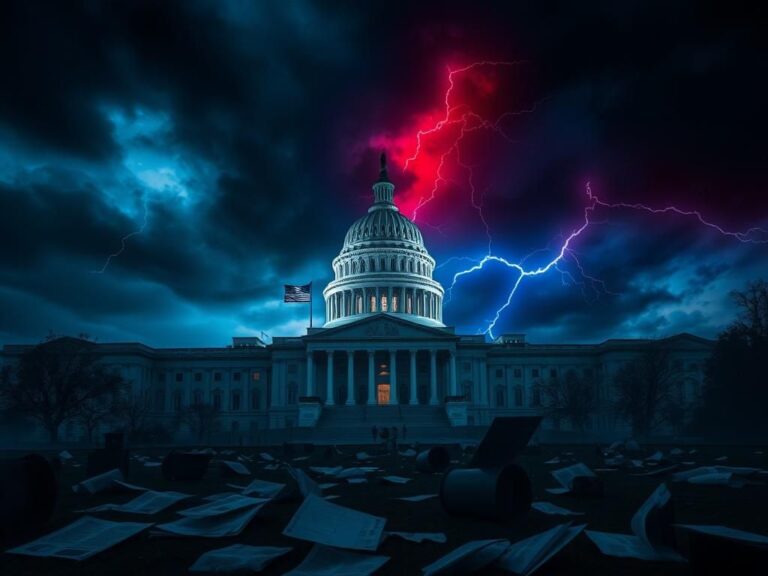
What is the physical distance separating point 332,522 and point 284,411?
86.5 metres

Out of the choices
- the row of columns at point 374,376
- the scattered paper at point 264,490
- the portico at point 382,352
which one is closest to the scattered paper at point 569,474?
the scattered paper at point 264,490

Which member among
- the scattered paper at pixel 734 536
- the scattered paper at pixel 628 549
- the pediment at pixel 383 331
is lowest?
the scattered paper at pixel 628 549

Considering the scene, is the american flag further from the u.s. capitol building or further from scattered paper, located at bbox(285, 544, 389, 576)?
scattered paper, located at bbox(285, 544, 389, 576)

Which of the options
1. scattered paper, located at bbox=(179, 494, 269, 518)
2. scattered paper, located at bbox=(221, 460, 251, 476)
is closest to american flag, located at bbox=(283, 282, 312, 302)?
scattered paper, located at bbox=(221, 460, 251, 476)

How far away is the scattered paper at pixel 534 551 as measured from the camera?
6.06 meters

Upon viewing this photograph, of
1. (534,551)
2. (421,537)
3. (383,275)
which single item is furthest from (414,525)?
(383,275)

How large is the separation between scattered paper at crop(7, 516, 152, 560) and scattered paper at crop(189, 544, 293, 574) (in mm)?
1696

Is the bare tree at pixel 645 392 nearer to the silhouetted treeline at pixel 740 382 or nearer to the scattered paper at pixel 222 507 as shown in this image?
the silhouetted treeline at pixel 740 382

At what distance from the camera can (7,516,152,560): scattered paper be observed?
7184 millimetres

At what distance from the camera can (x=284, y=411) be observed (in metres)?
91.3

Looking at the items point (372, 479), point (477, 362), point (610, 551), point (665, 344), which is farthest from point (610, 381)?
point (610, 551)

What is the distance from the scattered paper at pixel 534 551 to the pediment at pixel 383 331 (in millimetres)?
81589

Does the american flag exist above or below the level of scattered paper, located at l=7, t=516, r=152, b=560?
above

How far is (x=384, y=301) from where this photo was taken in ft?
359
